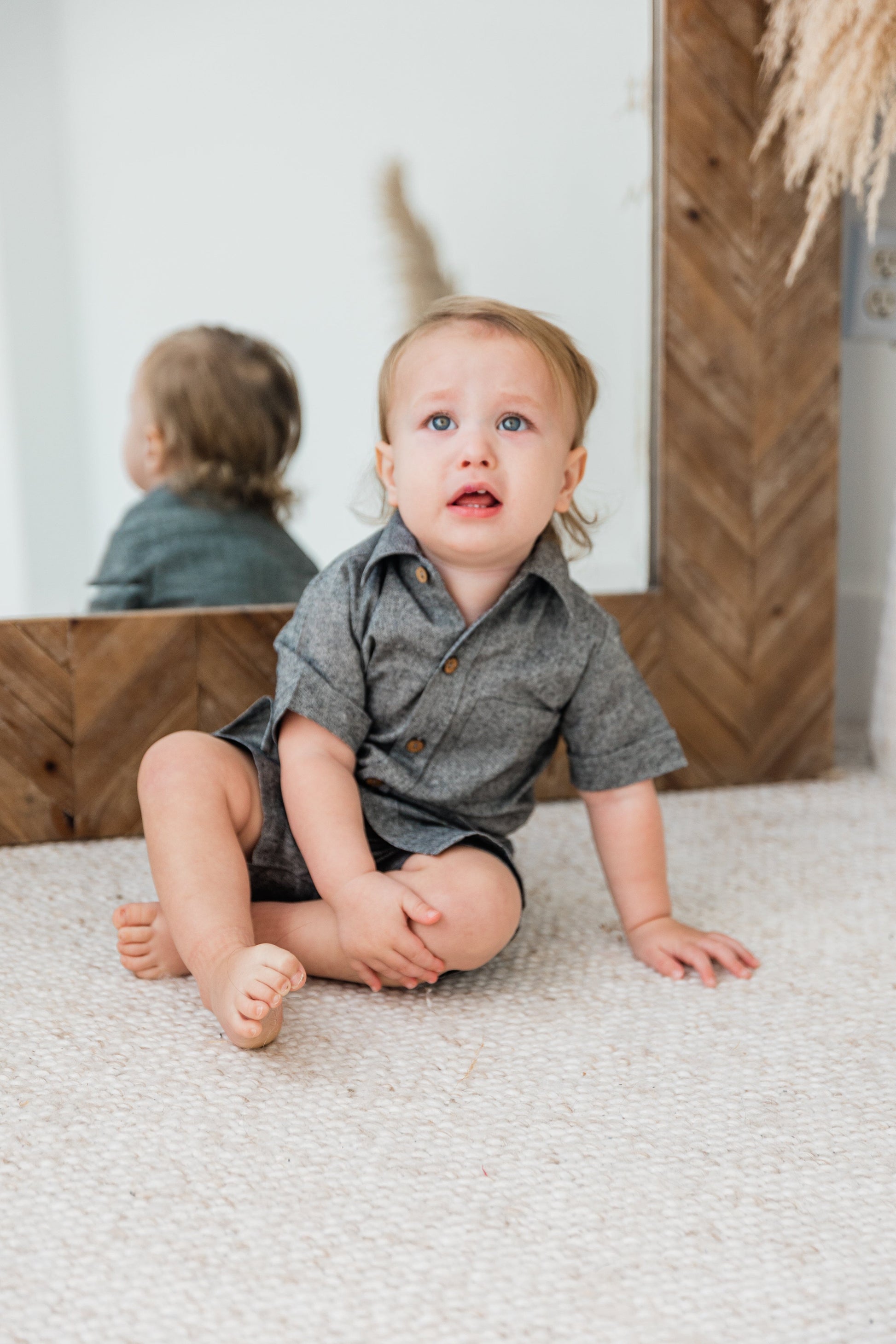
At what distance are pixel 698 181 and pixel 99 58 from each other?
0.77 meters

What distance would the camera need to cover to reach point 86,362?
1567 millimetres

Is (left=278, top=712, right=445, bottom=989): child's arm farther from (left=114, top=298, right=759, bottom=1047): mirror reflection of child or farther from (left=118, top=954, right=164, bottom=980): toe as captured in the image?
(left=118, top=954, right=164, bottom=980): toe

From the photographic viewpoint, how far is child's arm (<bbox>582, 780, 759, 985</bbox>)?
88 cm

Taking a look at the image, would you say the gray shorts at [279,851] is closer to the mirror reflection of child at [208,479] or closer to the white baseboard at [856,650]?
the mirror reflection of child at [208,479]

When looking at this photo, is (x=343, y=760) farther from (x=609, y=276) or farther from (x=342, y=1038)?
(x=609, y=276)

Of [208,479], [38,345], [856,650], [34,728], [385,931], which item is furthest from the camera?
[856,650]

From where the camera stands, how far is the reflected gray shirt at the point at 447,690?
0.89 meters

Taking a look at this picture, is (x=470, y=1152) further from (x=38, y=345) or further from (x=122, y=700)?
(x=38, y=345)

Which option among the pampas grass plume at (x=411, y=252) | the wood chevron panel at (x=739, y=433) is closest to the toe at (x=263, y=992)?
the wood chevron panel at (x=739, y=433)

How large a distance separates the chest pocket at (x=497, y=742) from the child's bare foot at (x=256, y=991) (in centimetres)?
25

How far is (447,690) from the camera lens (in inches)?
35.6

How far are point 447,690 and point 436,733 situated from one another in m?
0.04

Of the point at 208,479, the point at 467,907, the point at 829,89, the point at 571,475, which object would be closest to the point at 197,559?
the point at 208,479

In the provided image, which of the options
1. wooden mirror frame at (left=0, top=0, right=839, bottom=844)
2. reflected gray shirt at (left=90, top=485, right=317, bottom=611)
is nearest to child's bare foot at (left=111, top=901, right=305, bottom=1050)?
wooden mirror frame at (left=0, top=0, right=839, bottom=844)
